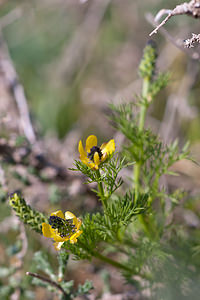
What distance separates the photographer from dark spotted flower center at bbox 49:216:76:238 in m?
0.89

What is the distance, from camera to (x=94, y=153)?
0.89 metres

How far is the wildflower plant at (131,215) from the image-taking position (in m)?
0.90

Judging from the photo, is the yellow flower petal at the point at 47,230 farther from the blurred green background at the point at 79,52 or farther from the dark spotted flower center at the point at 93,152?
the blurred green background at the point at 79,52

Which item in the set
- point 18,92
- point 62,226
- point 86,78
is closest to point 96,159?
point 62,226

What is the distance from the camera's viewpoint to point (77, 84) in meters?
3.12

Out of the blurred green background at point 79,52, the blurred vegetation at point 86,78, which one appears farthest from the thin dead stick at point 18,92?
the blurred green background at point 79,52

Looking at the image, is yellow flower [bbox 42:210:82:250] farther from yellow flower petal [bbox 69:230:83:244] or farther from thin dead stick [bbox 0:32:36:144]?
thin dead stick [bbox 0:32:36:144]

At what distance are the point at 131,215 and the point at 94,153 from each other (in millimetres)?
221

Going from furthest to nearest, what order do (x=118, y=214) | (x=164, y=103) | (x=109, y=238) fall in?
(x=164, y=103)
(x=109, y=238)
(x=118, y=214)

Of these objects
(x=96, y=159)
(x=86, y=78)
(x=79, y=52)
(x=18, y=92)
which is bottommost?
(x=96, y=159)

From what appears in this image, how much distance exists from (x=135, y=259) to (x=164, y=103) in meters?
→ 1.80

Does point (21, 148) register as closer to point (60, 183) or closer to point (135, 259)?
point (60, 183)

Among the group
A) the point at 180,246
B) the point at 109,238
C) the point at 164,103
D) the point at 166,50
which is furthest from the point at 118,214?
the point at 166,50

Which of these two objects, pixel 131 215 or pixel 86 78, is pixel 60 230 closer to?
pixel 131 215
